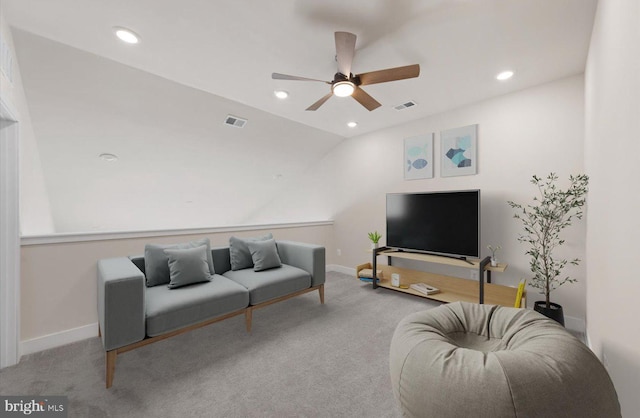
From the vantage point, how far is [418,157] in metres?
3.86

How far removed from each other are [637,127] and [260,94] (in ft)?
9.90

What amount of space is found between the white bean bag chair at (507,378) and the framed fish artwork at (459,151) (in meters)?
2.52

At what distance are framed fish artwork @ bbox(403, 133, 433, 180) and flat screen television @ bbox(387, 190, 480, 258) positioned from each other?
0.44 metres

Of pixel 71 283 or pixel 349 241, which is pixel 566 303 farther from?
pixel 71 283

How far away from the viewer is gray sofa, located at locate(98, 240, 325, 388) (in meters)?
1.80

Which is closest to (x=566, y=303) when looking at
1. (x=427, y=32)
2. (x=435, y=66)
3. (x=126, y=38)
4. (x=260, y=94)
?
(x=435, y=66)

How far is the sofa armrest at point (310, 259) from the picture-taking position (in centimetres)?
312

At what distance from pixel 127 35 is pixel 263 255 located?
2.33m

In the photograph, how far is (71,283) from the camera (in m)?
2.43

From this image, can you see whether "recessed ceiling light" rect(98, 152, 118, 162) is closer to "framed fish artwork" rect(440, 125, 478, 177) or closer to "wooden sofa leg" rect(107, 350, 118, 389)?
"wooden sofa leg" rect(107, 350, 118, 389)

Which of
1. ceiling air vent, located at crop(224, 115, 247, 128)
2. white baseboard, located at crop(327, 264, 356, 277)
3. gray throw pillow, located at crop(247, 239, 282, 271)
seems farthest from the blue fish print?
ceiling air vent, located at crop(224, 115, 247, 128)

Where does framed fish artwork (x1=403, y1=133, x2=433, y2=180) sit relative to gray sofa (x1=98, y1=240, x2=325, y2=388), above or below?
above

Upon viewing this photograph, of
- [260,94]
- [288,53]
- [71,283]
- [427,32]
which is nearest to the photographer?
[427,32]

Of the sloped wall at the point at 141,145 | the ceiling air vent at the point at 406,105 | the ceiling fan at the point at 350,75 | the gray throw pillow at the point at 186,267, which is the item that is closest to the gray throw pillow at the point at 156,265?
the gray throw pillow at the point at 186,267
